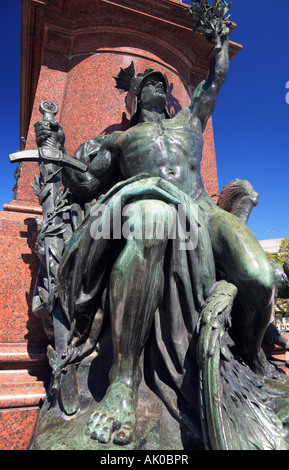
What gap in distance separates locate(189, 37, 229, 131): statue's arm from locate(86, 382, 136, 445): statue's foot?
2.61 meters

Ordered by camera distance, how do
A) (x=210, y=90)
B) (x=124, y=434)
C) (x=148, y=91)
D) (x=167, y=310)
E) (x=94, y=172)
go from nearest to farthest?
(x=124, y=434) < (x=167, y=310) < (x=94, y=172) < (x=210, y=90) < (x=148, y=91)

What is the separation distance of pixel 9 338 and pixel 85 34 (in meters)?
3.70

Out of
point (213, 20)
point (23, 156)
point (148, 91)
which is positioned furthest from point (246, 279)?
point (213, 20)

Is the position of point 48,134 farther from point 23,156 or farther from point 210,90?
point 210,90

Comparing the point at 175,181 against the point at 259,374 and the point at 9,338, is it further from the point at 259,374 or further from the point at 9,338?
the point at 9,338

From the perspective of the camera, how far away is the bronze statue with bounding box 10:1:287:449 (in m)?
1.61

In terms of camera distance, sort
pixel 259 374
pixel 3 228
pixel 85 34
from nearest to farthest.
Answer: pixel 259 374 < pixel 3 228 < pixel 85 34

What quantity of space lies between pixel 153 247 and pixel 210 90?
219 cm

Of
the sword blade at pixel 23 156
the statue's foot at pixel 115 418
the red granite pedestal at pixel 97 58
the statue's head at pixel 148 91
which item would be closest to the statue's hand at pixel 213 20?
the statue's head at pixel 148 91

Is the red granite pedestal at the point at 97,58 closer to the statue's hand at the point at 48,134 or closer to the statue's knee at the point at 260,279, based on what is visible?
the statue's hand at the point at 48,134

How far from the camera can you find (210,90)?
3.25 m

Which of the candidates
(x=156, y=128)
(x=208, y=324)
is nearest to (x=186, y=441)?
(x=208, y=324)

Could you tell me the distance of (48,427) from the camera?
1.80 meters

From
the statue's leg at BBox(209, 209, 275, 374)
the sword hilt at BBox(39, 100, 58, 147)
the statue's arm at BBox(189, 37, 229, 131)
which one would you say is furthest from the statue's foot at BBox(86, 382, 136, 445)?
the statue's arm at BBox(189, 37, 229, 131)
